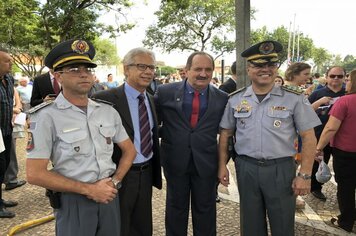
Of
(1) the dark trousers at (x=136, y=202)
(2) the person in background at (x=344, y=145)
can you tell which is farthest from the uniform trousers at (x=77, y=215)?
(2) the person in background at (x=344, y=145)

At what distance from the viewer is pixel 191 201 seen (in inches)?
127

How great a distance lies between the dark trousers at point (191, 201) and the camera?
3.09 m

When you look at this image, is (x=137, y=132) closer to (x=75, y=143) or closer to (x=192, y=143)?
(x=192, y=143)

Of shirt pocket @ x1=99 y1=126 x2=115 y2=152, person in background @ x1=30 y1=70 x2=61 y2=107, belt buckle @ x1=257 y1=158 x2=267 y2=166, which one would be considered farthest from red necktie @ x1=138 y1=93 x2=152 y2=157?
person in background @ x1=30 y1=70 x2=61 y2=107

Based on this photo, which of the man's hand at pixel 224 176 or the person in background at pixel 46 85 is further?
the person in background at pixel 46 85

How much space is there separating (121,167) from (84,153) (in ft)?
1.19

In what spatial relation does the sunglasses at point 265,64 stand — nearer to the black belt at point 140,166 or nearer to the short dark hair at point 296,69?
the black belt at point 140,166

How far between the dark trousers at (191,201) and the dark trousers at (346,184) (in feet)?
5.45

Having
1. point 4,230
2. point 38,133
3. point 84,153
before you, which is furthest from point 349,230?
point 4,230

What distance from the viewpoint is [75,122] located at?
2062mm

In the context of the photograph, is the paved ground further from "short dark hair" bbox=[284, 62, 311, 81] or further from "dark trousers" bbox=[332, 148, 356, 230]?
"short dark hair" bbox=[284, 62, 311, 81]

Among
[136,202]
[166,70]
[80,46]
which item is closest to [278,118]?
[136,202]

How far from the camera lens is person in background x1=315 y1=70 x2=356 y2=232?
3465mm

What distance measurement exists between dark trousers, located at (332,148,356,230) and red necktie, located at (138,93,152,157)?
2.35 metres
